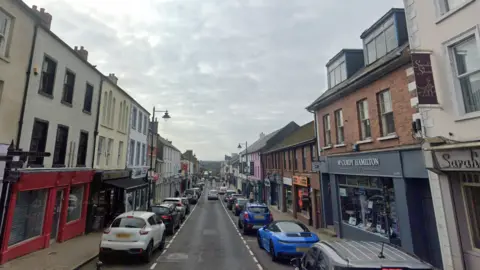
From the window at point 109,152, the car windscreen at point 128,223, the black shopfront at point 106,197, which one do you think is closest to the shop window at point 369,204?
the car windscreen at point 128,223

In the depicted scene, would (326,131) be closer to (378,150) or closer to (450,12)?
(378,150)

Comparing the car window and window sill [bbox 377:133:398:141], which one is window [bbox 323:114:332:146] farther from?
the car window

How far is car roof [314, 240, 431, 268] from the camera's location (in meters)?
4.26

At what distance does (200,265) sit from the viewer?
10.1m

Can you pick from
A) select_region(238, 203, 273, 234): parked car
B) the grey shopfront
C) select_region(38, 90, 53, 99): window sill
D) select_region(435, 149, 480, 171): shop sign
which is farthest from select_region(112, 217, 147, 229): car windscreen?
select_region(435, 149, 480, 171): shop sign

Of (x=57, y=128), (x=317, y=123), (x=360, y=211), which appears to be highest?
(x=317, y=123)

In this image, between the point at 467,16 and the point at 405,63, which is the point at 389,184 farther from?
the point at 467,16

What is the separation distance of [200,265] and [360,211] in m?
8.44

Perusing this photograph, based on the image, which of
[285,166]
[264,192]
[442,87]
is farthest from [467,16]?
[264,192]

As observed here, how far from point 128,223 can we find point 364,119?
37.5 ft

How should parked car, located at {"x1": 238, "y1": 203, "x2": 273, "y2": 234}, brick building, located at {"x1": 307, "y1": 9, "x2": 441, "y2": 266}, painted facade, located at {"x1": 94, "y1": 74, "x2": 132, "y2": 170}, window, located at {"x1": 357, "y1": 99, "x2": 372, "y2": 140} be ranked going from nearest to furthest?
1. brick building, located at {"x1": 307, "y1": 9, "x2": 441, "y2": 266}
2. window, located at {"x1": 357, "y1": 99, "x2": 372, "y2": 140}
3. parked car, located at {"x1": 238, "y1": 203, "x2": 273, "y2": 234}
4. painted facade, located at {"x1": 94, "y1": 74, "x2": 132, "y2": 170}

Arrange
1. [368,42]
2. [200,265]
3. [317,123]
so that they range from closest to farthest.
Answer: [200,265] → [368,42] → [317,123]

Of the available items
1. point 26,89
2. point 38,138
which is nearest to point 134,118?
point 38,138

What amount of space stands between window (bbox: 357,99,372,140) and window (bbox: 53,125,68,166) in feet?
48.8
